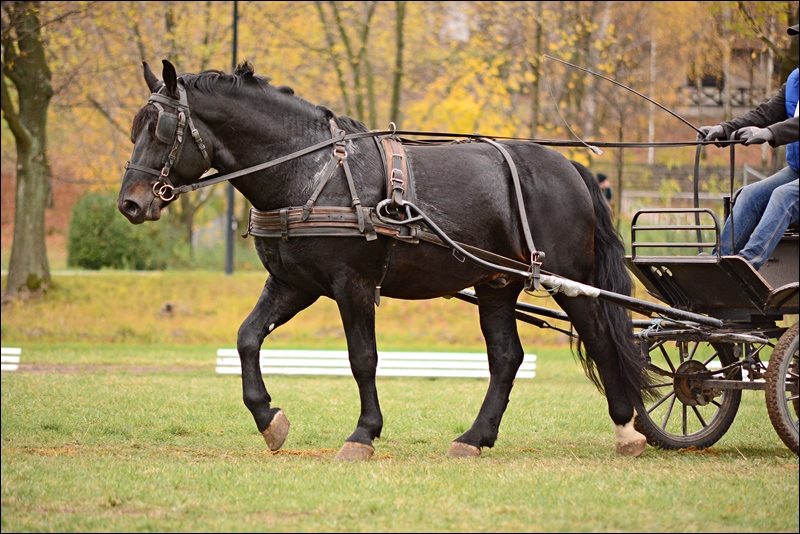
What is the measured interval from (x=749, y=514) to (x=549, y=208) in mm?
3151

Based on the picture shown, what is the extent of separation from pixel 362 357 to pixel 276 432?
80cm

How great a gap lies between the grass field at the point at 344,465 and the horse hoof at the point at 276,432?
109 millimetres

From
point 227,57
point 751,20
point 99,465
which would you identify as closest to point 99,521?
point 99,465

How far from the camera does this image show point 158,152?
6.68 meters

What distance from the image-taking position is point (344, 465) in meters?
6.42

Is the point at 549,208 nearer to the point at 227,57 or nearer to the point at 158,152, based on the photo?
the point at 158,152

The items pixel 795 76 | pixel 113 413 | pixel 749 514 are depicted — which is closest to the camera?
pixel 749 514

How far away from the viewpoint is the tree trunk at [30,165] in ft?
65.8

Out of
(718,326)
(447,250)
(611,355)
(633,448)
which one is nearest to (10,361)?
(447,250)

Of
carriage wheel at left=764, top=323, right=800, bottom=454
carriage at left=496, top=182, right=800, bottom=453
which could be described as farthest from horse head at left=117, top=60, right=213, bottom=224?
carriage wheel at left=764, top=323, right=800, bottom=454

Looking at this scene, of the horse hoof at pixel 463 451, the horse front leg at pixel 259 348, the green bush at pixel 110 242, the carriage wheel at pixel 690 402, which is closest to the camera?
the horse front leg at pixel 259 348

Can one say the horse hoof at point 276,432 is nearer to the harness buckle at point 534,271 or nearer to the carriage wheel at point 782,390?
the harness buckle at point 534,271

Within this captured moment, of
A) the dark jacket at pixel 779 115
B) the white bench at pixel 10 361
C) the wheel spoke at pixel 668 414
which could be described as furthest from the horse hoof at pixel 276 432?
the white bench at pixel 10 361

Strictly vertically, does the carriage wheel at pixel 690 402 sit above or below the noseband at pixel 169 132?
below
